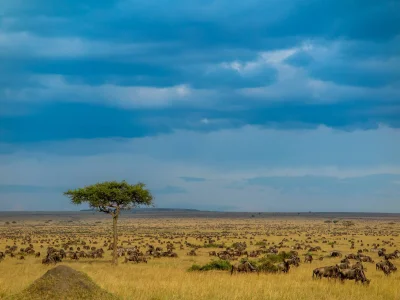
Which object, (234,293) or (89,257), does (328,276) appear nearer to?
(234,293)

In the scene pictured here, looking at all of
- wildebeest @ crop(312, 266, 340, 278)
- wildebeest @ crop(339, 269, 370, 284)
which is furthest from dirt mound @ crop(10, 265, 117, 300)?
wildebeest @ crop(312, 266, 340, 278)

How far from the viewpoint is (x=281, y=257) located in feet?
125

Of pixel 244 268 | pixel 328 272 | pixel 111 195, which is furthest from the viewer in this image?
pixel 111 195

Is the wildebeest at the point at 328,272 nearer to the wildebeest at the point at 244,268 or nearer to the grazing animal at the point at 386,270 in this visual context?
the wildebeest at the point at 244,268

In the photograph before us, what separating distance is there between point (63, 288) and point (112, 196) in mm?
24045

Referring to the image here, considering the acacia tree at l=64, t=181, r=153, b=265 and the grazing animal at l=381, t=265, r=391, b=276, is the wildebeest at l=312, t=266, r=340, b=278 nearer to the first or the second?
the grazing animal at l=381, t=265, r=391, b=276

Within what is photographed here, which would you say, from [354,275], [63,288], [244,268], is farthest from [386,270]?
[63,288]

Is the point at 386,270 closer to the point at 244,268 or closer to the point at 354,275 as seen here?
the point at 354,275

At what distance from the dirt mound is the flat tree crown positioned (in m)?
22.6

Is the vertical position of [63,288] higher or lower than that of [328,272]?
higher

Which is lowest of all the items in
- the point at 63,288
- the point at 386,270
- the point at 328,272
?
the point at 386,270

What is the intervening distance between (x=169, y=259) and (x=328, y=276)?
20.4 m

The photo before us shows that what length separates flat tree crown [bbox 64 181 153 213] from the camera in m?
40.1

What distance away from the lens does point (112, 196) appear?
40188 millimetres
